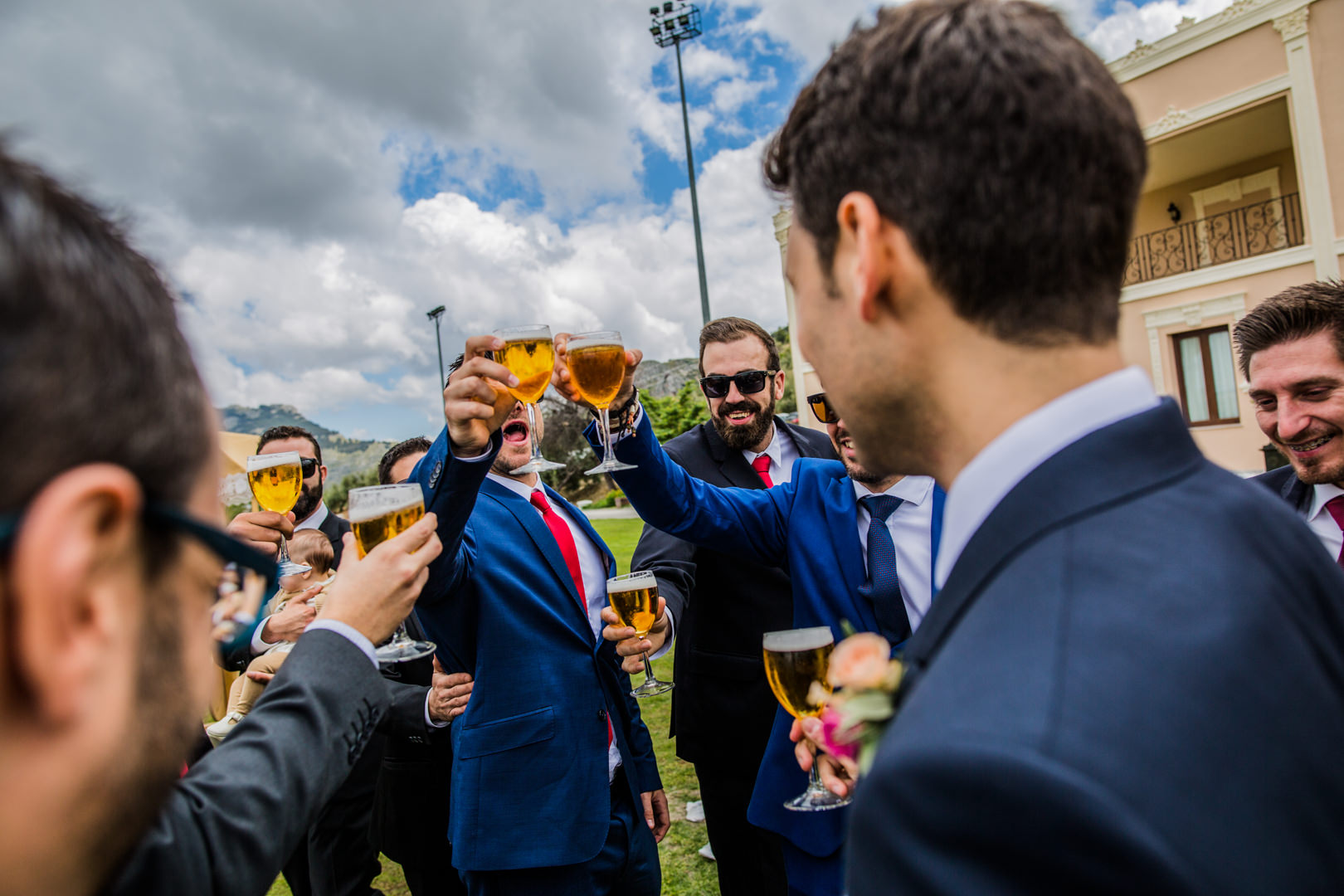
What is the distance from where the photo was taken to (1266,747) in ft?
2.73

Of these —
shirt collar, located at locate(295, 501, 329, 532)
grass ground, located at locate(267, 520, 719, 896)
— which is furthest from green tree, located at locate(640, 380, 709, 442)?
shirt collar, located at locate(295, 501, 329, 532)

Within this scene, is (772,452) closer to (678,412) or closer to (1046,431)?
(1046,431)

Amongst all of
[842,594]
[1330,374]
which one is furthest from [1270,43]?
[842,594]

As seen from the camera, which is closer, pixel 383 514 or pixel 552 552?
pixel 383 514

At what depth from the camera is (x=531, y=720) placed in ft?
9.69

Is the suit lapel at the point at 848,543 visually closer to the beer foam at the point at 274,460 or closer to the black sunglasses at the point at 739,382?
the black sunglasses at the point at 739,382

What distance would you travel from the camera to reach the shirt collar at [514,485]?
11.5 ft

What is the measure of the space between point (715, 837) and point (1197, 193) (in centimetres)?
2090

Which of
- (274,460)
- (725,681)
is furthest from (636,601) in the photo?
(274,460)

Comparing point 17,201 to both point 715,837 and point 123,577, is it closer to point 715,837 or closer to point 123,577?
point 123,577

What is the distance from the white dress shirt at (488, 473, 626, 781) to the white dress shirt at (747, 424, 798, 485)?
3.96 ft

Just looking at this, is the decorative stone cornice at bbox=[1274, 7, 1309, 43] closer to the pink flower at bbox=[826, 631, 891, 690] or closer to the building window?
the building window

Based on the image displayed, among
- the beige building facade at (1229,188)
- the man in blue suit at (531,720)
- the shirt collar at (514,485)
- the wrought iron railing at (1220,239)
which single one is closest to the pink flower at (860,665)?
the man in blue suit at (531,720)

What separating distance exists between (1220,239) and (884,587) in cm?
2030
